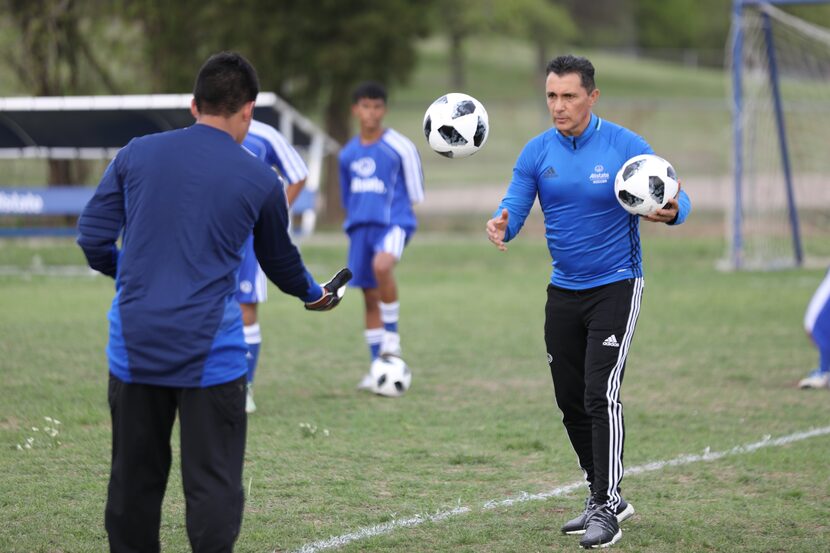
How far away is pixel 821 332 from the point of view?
30.0ft

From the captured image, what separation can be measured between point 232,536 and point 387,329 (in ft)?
18.6

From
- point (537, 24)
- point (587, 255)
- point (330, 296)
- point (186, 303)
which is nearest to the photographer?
point (186, 303)

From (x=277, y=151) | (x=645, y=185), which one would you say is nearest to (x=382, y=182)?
(x=277, y=151)

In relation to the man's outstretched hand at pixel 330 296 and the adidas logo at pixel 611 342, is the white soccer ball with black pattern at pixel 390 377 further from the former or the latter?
the man's outstretched hand at pixel 330 296

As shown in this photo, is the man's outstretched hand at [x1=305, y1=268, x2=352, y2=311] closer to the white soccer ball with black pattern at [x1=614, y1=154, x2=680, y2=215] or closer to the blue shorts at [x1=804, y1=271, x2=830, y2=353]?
the white soccer ball with black pattern at [x1=614, y1=154, x2=680, y2=215]

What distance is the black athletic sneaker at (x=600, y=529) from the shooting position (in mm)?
5227

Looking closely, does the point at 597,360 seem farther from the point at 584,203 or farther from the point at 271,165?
the point at 271,165

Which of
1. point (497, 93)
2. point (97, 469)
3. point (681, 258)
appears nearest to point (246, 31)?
point (681, 258)

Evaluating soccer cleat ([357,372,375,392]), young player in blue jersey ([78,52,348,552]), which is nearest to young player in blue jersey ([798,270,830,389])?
soccer cleat ([357,372,375,392])

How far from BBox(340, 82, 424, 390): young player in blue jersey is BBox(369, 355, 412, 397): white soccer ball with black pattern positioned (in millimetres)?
258

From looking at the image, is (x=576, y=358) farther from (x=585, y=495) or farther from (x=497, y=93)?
(x=497, y=93)

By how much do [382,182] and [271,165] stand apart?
137cm

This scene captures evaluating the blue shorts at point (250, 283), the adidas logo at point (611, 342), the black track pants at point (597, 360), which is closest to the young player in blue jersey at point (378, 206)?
the blue shorts at point (250, 283)

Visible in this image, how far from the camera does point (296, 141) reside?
19469 mm
